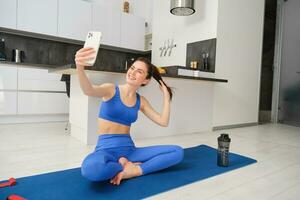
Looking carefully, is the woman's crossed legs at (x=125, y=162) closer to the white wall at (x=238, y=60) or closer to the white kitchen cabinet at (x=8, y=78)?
the white wall at (x=238, y=60)

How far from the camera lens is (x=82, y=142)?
2340mm

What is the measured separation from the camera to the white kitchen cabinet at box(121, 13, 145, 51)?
4.63m

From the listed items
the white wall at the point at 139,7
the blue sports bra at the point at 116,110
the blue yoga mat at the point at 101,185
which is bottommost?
the blue yoga mat at the point at 101,185

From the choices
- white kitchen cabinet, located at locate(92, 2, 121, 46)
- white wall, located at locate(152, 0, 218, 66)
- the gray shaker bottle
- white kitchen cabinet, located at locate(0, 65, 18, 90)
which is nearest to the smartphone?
the gray shaker bottle

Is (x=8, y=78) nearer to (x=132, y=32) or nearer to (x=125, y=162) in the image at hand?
(x=132, y=32)

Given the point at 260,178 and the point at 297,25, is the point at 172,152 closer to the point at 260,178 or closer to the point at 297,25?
the point at 260,178

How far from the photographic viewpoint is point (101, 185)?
1294mm

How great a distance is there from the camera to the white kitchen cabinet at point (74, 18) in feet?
12.7

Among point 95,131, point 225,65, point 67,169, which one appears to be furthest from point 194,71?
point 67,169

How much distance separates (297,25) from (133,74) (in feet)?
13.5

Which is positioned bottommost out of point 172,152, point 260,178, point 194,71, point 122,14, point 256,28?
point 260,178

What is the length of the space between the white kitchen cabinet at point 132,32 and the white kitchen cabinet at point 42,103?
5.49ft

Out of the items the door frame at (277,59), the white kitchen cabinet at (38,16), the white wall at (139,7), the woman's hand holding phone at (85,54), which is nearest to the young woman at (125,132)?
the woman's hand holding phone at (85,54)

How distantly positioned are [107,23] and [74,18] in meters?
0.63
